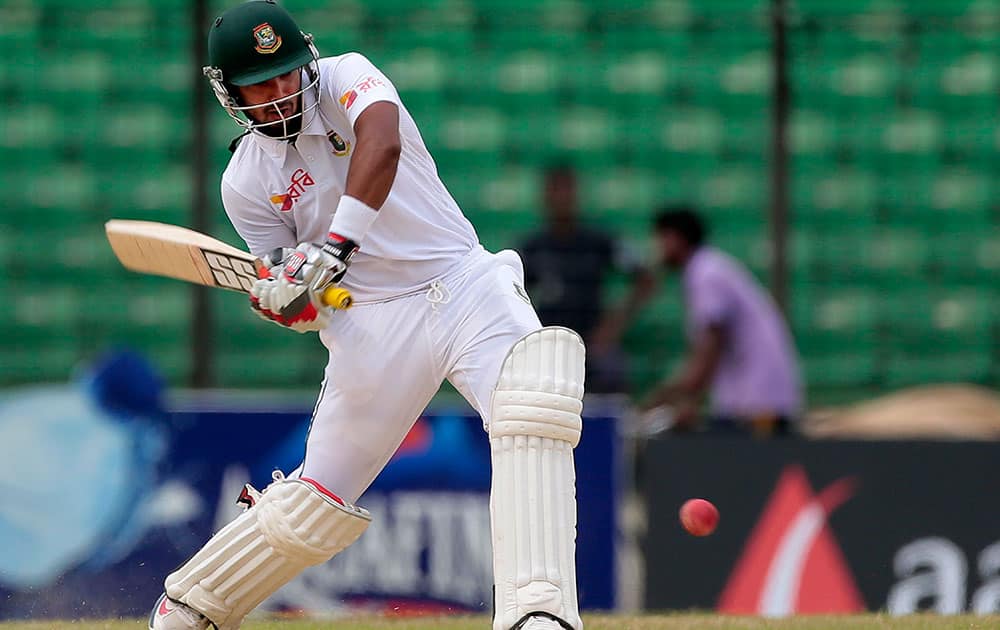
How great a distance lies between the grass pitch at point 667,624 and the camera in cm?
441

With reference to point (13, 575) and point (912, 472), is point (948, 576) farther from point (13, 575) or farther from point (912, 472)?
point (13, 575)

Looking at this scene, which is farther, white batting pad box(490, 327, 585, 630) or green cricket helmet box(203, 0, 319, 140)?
green cricket helmet box(203, 0, 319, 140)

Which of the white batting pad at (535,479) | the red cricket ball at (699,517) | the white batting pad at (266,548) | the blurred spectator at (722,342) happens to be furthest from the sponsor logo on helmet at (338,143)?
the blurred spectator at (722,342)

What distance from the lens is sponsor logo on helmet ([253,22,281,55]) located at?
388cm

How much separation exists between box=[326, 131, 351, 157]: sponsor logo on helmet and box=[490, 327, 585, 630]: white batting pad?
65 cm

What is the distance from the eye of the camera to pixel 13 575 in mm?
6742

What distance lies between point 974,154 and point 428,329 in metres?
5.30

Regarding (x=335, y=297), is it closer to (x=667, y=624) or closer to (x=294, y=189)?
(x=294, y=189)

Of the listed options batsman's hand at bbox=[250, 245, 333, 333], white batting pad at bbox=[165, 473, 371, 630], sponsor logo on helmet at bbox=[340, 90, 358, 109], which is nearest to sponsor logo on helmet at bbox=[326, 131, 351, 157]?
sponsor logo on helmet at bbox=[340, 90, 358, 109]

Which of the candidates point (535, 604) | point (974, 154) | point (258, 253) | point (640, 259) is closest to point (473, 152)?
point (640, 259)

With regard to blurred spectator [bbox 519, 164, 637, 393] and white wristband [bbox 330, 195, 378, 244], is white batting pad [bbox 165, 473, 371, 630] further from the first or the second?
blurred spectator [bbox 519, 164, 637, 393]

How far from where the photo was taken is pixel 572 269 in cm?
768

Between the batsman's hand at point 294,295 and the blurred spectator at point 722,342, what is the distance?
13.3 ft

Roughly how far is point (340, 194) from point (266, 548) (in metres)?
0.89
